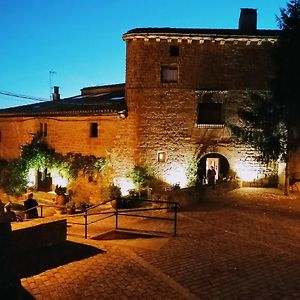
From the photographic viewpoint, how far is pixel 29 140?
24.8 metres

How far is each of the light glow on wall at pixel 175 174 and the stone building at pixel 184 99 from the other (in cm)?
5

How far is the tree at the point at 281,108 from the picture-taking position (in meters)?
17.5

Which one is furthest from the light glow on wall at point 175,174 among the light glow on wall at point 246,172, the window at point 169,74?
the window at point 169,74

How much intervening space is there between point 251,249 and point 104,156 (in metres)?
13.5

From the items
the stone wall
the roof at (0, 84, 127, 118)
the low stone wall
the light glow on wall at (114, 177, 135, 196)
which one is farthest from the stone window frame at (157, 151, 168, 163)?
the low stone wall

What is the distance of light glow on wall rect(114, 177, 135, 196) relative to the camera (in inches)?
830

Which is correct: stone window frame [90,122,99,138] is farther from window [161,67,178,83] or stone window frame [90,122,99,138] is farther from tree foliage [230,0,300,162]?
tree foliage [230,0,300,162]

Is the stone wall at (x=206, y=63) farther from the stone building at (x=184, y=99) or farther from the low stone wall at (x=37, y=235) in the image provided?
the low stone wall at (x=37, y=235)

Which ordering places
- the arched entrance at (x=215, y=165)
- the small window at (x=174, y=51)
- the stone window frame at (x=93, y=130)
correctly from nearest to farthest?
1. the small window at (x=174, y=51)
2. the arched entrance at (x=215, y=165)
3. the stone window frame at (x=93, y=130)

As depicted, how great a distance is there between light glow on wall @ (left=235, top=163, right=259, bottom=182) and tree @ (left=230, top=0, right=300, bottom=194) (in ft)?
3.87

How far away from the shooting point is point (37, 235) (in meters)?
8.59

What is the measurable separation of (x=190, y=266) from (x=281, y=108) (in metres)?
12.6

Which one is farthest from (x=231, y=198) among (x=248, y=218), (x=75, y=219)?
(x=75, y=219)

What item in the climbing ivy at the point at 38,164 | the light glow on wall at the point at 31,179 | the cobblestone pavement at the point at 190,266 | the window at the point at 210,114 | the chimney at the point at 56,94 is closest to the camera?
the cobblestone pavement at the point at 190,266
